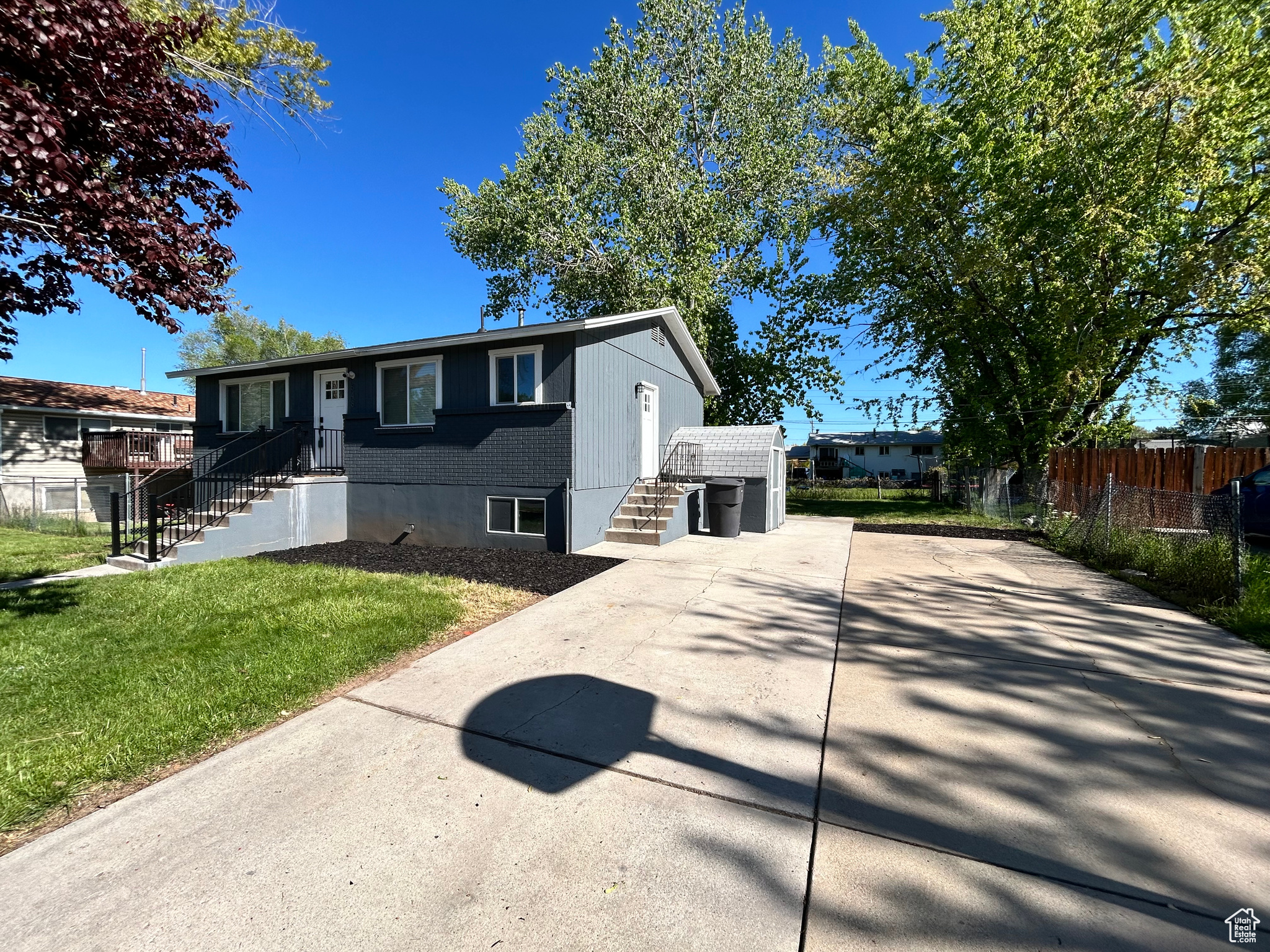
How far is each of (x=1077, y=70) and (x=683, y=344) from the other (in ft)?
42.5

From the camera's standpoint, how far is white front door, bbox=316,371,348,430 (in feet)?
37.2

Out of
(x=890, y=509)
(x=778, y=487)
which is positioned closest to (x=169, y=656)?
(x=778, y=487)

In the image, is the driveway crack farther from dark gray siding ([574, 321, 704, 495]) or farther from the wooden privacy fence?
the wooden privacy fence

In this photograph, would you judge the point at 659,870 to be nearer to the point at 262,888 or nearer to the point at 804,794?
the point at 804,794

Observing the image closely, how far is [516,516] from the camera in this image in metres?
9.66

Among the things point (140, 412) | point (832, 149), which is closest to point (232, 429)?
point (140, 412)

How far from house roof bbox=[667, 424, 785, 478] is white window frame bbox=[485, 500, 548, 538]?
4.60 m

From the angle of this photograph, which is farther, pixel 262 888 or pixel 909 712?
pixel 909 712

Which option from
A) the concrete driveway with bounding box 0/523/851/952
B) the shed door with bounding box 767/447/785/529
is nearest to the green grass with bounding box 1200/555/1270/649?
the concrete driveway with bounding box 0/523/851/952

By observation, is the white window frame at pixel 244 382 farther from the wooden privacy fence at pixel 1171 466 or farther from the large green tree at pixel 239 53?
the wooden privacy fence at pixel 1171 466

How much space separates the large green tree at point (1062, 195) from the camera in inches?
508

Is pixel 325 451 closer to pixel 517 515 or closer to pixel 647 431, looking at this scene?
pixel 517 515

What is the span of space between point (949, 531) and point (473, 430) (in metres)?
11.4

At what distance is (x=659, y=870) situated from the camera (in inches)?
83.0
